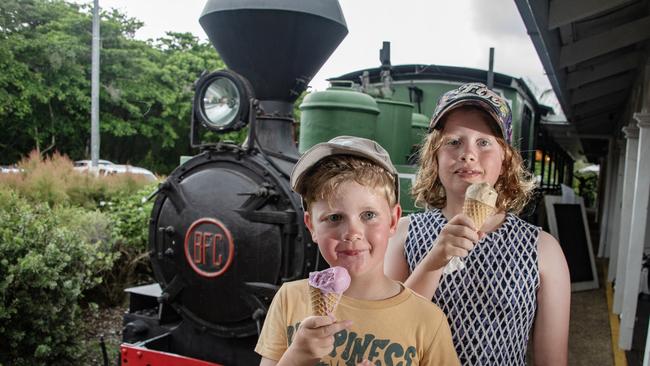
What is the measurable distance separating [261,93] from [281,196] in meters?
0.70

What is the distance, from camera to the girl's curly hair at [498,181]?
1340 mm

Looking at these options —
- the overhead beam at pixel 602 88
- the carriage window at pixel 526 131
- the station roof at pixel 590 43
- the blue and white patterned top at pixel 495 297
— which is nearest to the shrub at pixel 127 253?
the carriage window at pixel 526 131

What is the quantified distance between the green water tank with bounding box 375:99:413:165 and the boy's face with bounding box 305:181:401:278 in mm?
2735

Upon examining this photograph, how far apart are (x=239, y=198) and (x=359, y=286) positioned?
1.94 metres

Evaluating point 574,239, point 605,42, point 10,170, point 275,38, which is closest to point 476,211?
point 275,38

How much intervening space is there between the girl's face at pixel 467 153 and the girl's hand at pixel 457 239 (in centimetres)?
19

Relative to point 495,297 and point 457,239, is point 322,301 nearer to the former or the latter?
point 457,239

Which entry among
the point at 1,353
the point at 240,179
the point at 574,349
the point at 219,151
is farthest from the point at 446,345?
the point at 574,349

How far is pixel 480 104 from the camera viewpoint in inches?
49.6

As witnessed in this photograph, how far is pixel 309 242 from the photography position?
2.83 metres

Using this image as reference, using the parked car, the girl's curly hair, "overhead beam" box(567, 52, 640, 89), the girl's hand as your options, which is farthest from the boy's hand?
the parked car

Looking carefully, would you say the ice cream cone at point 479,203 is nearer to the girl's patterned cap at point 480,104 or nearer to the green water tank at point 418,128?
the girl's patterned cap at point 480,104

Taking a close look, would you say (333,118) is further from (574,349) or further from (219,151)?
(574,349)

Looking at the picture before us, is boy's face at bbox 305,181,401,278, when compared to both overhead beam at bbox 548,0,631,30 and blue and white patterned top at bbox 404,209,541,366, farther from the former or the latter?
overhead beam at bbox 548,0,631,30
